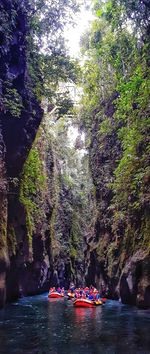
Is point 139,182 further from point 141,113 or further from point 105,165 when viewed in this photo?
point 105,165

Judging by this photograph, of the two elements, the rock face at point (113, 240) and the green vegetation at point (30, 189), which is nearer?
the rock face at point (113, 240)

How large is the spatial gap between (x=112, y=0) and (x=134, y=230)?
37.0 ft

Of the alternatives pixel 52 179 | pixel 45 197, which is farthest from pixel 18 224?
pixel 52 179

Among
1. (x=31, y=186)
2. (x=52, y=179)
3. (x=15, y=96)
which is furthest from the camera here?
(x=52, y=179)

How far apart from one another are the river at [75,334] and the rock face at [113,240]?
2474 mm

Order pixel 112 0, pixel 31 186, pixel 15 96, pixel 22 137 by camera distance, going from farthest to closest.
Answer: pixel 31 186, pixel 22 137, pixel 112 0, pixel 15 96

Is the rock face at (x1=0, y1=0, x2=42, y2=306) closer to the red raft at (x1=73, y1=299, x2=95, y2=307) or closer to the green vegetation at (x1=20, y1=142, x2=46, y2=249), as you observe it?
the green vegetation at (x1=20, y1=142, x2=46, y2=249)

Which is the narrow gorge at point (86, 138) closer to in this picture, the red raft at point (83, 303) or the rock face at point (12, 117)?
the rock face at point (12, 117)

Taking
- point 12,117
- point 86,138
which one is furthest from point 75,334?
point 86,138

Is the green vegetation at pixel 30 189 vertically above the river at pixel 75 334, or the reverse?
the green vegetation at pixel 30 189

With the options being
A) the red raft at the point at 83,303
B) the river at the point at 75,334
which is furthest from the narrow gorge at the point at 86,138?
the river at the point at 75,334

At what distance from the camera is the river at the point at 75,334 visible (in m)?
8.67

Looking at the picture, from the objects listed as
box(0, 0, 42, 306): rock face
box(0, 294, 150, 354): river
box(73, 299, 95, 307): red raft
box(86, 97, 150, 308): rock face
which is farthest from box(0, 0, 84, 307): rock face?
box(86, 97, 150, 308): rock face

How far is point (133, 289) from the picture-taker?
17.5 m
